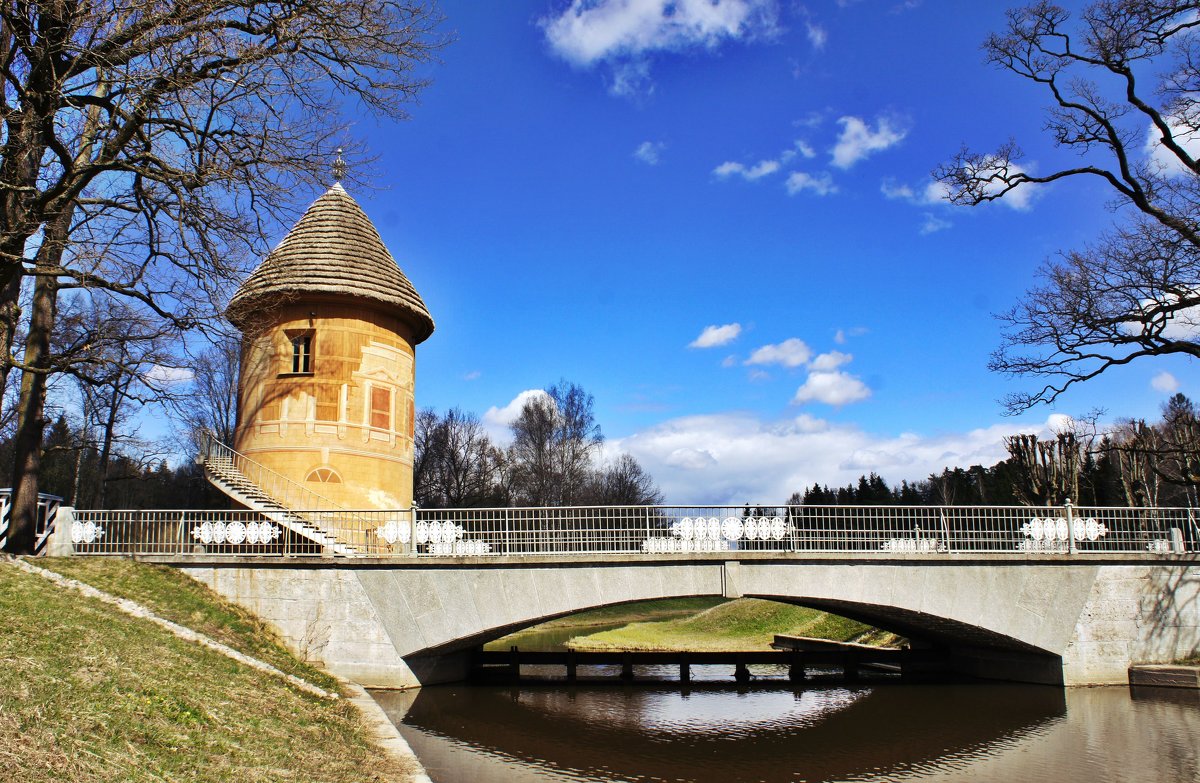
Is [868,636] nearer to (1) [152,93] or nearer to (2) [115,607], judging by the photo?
(2) [115,607]

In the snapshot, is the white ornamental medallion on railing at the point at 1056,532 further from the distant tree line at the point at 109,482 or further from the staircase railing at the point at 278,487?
the distant tree line at the point at 109,482

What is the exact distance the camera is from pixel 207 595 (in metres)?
15.6

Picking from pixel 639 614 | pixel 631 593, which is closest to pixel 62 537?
pixel 631 593

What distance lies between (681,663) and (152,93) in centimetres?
1574

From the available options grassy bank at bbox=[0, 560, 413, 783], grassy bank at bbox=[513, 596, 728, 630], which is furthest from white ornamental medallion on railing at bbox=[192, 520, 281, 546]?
→ grassy bank at bbox=[513, 596, 728, 630]

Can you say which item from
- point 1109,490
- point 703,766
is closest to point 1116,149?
point 703,766

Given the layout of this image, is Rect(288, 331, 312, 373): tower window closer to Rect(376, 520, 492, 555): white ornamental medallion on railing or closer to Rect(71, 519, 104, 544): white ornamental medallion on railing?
Rect(71, 519, 104, 544): white ornamental medallion on railing

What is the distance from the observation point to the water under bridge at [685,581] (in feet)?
51.1

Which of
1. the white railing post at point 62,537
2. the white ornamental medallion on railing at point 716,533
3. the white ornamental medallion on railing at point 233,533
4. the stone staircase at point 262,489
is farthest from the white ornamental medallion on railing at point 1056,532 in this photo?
the white railing post at point 62,537

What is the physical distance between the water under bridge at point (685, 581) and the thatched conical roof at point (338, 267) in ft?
23.3

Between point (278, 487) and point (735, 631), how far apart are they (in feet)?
56.2

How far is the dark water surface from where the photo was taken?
10.8 meters

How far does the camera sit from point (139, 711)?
7.21 m

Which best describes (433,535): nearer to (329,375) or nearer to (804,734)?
(329,375)
